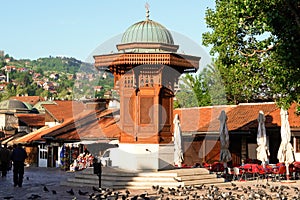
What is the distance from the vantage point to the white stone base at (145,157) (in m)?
18.4

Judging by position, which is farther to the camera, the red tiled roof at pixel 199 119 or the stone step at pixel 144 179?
the red tiled roof at pixel 199 119

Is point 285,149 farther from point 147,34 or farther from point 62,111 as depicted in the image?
point 62,111

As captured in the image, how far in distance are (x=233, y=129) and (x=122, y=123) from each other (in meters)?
10.4

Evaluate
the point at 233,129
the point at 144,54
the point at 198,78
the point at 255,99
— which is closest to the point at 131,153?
the point at 144,54

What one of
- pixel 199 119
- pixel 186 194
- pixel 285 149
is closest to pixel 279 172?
pixel 285 149

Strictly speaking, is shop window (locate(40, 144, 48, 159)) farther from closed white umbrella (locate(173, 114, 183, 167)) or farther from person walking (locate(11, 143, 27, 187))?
person walking (locate(11, 143, 27, 187))

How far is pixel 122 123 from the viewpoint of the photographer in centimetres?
1925

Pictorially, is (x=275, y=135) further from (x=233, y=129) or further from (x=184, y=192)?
(x=184, y=192)

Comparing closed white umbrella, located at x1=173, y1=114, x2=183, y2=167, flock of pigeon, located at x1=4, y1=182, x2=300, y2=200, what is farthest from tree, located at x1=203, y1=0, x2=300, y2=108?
closed white umbrella, located at x1=173, y1=114, x2=183, y2=167

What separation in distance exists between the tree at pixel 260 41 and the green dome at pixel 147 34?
452cm

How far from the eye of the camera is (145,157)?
1842 cm

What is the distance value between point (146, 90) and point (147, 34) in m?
2.32

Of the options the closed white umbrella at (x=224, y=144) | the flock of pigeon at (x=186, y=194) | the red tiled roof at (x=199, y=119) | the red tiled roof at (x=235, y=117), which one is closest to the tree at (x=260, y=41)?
the flock of pigeon at (x=186, y=194)

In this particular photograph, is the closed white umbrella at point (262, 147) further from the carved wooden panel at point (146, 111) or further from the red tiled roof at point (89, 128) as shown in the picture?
the red tiled roof at point (89, 128)
